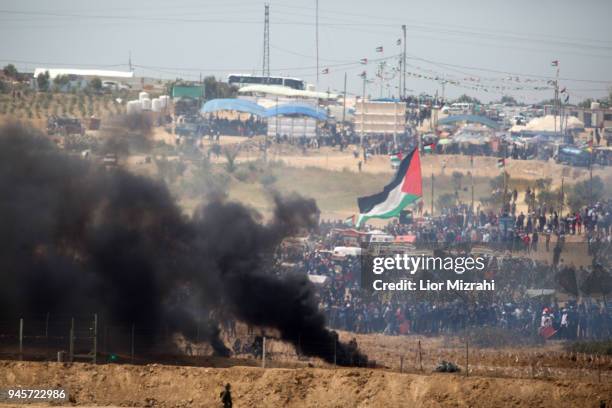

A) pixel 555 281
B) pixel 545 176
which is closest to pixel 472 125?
pixel 545 176

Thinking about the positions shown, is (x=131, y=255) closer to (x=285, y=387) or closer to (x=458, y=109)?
(x=285, y=387)

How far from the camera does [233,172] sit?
280 feet

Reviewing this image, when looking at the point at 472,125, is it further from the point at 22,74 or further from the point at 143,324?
the point at 143,324

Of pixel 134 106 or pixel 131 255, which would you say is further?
pixel 134 106

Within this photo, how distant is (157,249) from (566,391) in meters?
22.2

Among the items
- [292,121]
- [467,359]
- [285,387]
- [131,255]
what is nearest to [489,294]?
[467,359]

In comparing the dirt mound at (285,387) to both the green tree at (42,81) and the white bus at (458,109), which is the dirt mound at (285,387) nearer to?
the green tree at (42,81)

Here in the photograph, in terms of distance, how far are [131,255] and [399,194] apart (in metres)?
19.0

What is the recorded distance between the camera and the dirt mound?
41.2m

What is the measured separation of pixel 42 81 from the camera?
366ft

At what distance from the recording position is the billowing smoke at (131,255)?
5122 cm

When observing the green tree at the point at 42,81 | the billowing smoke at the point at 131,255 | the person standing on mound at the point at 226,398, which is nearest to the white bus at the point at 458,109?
the green tree at the point at 42,81

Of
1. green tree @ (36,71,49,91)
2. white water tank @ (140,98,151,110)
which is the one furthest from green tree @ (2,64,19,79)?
white water tank @ (140,98,151,110)

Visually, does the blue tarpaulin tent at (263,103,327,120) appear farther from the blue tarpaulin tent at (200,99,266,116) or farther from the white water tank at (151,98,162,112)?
the white water tank at (151,98,162,112)
